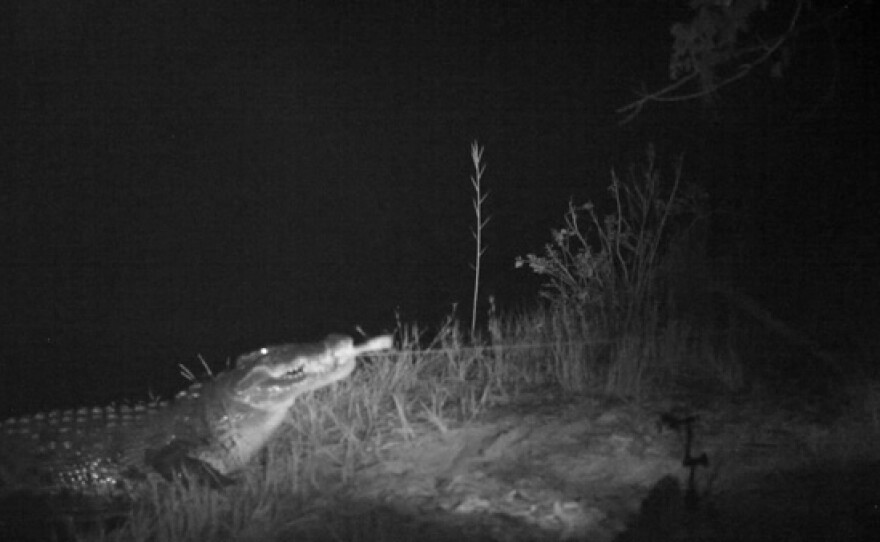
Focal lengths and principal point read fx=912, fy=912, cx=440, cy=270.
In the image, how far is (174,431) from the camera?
6961 millimetres

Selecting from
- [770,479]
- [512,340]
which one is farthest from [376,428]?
[770,479]

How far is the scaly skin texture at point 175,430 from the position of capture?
6.39 meters

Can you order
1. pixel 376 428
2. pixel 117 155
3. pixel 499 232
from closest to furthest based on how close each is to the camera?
pixel 376 428 → pixel 499 232 → pixel 117 155

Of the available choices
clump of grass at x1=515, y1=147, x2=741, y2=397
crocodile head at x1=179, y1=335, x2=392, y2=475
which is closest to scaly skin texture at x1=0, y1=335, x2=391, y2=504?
crocodile head at x1=179, y1=335, x2=392, y2=475

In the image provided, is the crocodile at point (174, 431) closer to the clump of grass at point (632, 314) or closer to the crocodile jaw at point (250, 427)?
the crocodile jaw at point (250, 427)

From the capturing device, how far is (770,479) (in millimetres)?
4621

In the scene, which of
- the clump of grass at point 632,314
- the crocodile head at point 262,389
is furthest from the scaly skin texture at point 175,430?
the clump of grass at point 632,314

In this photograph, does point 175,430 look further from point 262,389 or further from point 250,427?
point 262,389

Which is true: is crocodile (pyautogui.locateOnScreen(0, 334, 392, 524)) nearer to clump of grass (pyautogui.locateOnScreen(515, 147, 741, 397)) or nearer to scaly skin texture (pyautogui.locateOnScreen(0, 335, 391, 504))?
scaly skin texture (pyautogui.locateOnScreen(0, 335, 391, 504))

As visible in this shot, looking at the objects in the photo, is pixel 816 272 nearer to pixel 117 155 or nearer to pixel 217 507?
pixel 217 507

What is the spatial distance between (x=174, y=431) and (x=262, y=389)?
96 cm

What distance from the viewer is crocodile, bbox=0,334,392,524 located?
638 cm

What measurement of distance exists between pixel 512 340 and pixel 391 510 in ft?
9.14

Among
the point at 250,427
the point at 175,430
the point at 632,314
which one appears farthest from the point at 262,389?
the point at 632,314
